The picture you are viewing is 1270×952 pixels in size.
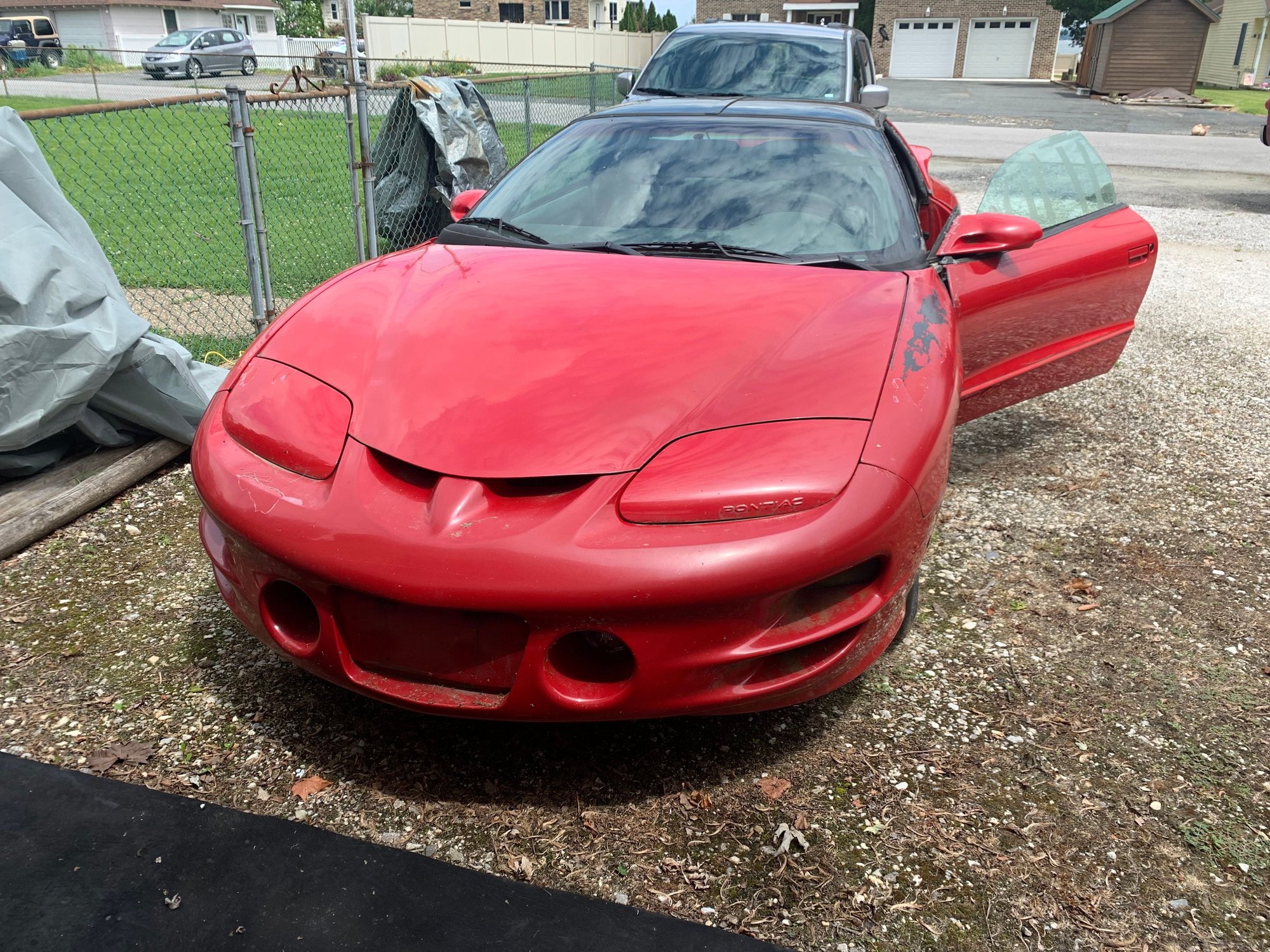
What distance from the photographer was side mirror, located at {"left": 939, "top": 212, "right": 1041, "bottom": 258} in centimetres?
323

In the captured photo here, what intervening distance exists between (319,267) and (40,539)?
4.24 meters

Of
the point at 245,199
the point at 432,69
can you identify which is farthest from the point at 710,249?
the point at 432,69

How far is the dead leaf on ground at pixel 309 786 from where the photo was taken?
227cm

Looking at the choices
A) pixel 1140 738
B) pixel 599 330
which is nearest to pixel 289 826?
pixel 599 330

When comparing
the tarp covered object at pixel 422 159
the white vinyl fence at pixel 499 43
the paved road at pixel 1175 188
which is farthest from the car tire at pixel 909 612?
the white vinyl fence at pixel 499 43

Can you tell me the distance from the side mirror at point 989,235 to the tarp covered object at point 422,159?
5122 millimetres

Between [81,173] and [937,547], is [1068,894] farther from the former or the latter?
[81,173]

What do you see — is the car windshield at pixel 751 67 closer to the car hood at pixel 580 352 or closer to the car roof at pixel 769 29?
the car roof at pixel 769 29

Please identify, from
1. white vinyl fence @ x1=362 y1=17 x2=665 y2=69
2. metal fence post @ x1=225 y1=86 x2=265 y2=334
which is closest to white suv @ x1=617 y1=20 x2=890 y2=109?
metal fence post @ x1=225 y1=86 x2=265 y2=334

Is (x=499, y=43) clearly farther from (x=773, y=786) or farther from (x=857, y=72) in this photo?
(x=773, y=786)

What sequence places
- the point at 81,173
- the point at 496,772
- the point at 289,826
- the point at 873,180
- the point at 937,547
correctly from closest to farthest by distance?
the point at 289,826 → the point at 496,772 → the point at 873,180 → the point at 937,547 → the point at 81,173

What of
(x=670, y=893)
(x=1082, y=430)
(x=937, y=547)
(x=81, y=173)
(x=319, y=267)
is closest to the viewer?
(x=670, y=893)

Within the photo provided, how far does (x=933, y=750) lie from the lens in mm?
2455

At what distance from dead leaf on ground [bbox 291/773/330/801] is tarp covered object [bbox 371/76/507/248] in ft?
19.5
